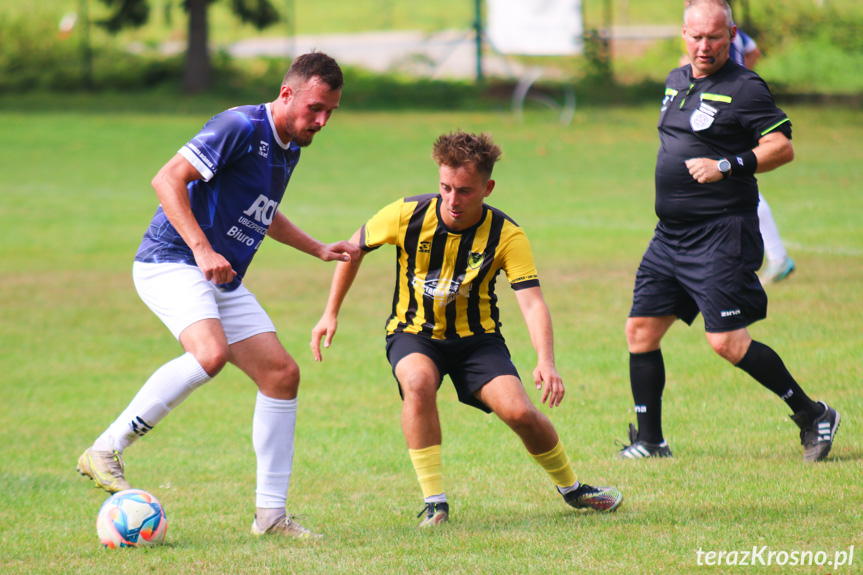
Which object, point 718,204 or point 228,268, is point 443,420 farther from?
point 228,268

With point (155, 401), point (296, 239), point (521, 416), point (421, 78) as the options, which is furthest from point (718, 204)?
point (421, 78)

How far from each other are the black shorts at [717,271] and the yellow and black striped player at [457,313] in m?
1.11

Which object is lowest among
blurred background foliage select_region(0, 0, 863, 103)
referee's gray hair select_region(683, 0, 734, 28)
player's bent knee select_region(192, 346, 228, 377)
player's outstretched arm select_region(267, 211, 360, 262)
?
blurred background foliage select_region(0, 0, 863, 103)

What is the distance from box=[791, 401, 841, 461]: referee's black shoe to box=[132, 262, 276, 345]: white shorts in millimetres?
2921

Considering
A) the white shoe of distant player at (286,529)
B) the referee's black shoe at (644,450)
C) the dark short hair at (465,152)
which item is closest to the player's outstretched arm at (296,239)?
the dark short hair at (465,152)

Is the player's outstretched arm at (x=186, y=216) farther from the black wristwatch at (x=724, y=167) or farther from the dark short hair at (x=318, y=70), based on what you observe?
the black wristwatch at (x=724, y=167)

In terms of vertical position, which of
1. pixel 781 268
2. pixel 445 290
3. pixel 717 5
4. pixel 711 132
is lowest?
pixel 781 268

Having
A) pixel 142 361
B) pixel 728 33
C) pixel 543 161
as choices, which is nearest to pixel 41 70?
pixel 543 161

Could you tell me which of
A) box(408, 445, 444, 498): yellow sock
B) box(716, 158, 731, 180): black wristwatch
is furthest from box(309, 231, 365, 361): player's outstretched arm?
box(716, 158, 731, 180): black wristwatch

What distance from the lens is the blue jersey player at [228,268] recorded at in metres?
4.41

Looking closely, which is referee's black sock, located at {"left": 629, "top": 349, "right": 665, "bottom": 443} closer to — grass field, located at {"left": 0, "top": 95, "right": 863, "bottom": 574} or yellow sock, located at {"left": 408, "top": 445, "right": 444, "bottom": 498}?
grass field, located at {"left": 0, "top": 95, "right": 863, "bottom": 574}

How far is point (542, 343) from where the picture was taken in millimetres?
4488

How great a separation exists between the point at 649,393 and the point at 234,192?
265 centimetres

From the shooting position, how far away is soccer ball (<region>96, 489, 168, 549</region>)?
4.34 m
